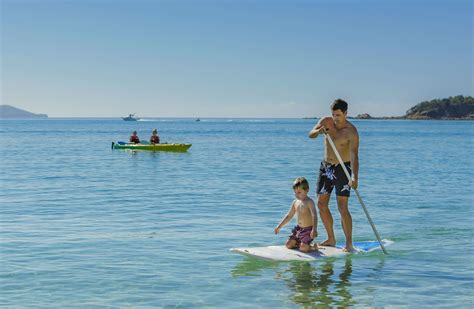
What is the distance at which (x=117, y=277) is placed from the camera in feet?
29.9

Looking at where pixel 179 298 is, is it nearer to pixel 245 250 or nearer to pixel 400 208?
pixel 245 250

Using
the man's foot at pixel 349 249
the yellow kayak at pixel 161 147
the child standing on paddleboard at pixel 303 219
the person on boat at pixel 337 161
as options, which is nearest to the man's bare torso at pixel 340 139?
the person on boat at pixel 337 161

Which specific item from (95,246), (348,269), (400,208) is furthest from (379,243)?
(400,208)

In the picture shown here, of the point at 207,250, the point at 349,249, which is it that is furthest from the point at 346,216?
the point at 207,250

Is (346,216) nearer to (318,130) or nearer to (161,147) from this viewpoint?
(318,130)

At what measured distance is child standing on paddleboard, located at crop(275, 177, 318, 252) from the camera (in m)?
9.71

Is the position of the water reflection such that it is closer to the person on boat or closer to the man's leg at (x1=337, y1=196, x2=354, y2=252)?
the man's leg at (x1=337, y1=196, x2=354, y2=252)

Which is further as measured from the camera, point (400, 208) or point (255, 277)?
point (400, 208)

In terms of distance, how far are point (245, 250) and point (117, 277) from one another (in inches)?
76.3

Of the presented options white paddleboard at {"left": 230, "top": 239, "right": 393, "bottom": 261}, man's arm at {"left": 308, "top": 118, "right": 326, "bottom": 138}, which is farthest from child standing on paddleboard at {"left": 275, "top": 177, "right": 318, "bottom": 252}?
man's arm at {"left": 308, "top": 118, "right": 326, "bottom": 138}

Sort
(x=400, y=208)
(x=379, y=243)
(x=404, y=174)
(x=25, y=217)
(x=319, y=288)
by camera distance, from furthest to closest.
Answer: (x=404, y=174) < (x=400, y=208) < (x=25, y=217) < (x=379, y=243) < (x=319, y=288)

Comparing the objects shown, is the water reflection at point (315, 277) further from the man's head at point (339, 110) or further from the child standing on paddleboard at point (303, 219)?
the man's head at point (339, 110)

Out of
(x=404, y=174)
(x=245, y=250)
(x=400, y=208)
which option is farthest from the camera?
(x=404, y=174)

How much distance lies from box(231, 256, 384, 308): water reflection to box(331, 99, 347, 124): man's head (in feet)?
7.03
